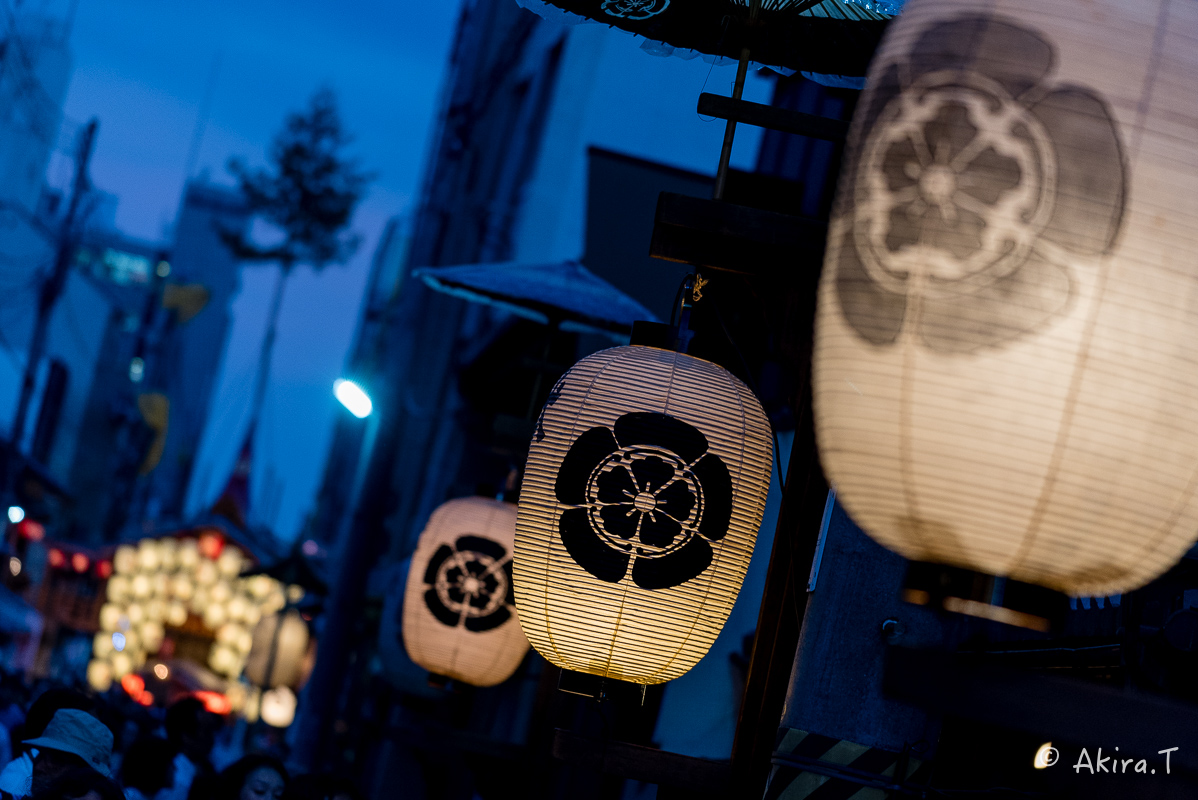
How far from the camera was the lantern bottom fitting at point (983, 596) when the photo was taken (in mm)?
2680

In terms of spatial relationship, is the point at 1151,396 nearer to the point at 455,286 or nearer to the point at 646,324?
the point at 646,324

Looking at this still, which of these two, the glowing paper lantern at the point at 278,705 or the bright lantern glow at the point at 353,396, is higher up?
the bright lantern glow at the point at 353,396

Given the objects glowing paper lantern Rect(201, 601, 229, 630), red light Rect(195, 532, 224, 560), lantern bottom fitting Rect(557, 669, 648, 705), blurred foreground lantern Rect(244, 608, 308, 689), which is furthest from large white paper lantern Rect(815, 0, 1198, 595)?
red light Rect(195, 532, 224, 560)

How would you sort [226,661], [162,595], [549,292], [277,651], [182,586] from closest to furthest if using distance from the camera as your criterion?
1. [549,292]
2. [277,651]
3. [226,661]
4. [162,595]
5. [182,586]

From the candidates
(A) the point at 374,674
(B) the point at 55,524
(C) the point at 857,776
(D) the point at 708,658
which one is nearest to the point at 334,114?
(A) the point at 374,674

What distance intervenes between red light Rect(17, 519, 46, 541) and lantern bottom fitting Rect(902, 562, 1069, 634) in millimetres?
40914

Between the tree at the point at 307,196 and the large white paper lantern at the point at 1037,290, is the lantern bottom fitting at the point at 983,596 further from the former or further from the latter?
the tree at the point at 307,196

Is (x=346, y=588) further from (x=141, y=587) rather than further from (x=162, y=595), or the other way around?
(x=141, y=587)

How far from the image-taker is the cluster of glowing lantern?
32688mm

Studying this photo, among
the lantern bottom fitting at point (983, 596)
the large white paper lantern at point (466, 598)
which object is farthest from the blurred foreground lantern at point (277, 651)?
the lantern bottom fitting at point (983, 596)

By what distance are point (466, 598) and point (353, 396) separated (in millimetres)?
8129

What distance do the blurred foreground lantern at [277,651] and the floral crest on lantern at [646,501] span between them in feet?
54.4

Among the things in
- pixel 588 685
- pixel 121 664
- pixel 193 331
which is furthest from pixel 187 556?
pixel 193 331

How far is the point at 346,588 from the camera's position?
1573 centimetres
